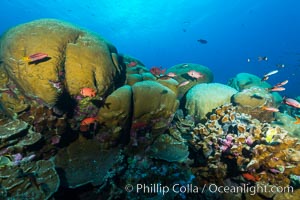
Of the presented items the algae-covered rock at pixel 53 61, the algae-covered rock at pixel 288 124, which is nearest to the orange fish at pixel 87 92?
the algae-covered rock at pixel 53 61

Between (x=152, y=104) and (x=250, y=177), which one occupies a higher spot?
(x=152, y=104)

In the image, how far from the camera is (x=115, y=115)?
534 cm

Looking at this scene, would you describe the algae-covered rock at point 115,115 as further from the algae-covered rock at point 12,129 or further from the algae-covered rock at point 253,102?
the algae-covered rock at point 253,102

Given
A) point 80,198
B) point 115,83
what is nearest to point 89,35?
point 115,83

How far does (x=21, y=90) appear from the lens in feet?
17.9

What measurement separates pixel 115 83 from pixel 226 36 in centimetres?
8897

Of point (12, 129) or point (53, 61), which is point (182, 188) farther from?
point (53, 61)

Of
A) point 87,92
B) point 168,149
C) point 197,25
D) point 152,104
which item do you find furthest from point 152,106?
point 197,25

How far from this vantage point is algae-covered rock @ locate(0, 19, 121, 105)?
514 cm

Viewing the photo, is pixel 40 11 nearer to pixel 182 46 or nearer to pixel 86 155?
pixel 86 155

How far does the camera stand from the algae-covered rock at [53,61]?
16.9 ft

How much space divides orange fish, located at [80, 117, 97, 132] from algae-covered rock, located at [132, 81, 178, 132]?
1.12m

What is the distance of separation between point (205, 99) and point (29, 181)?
230 inches

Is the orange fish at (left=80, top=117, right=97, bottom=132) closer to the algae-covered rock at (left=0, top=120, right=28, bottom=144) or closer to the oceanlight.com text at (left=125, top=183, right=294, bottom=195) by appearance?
the algae-covered rock at (left=0, top=120, right=28, bottom=144)
